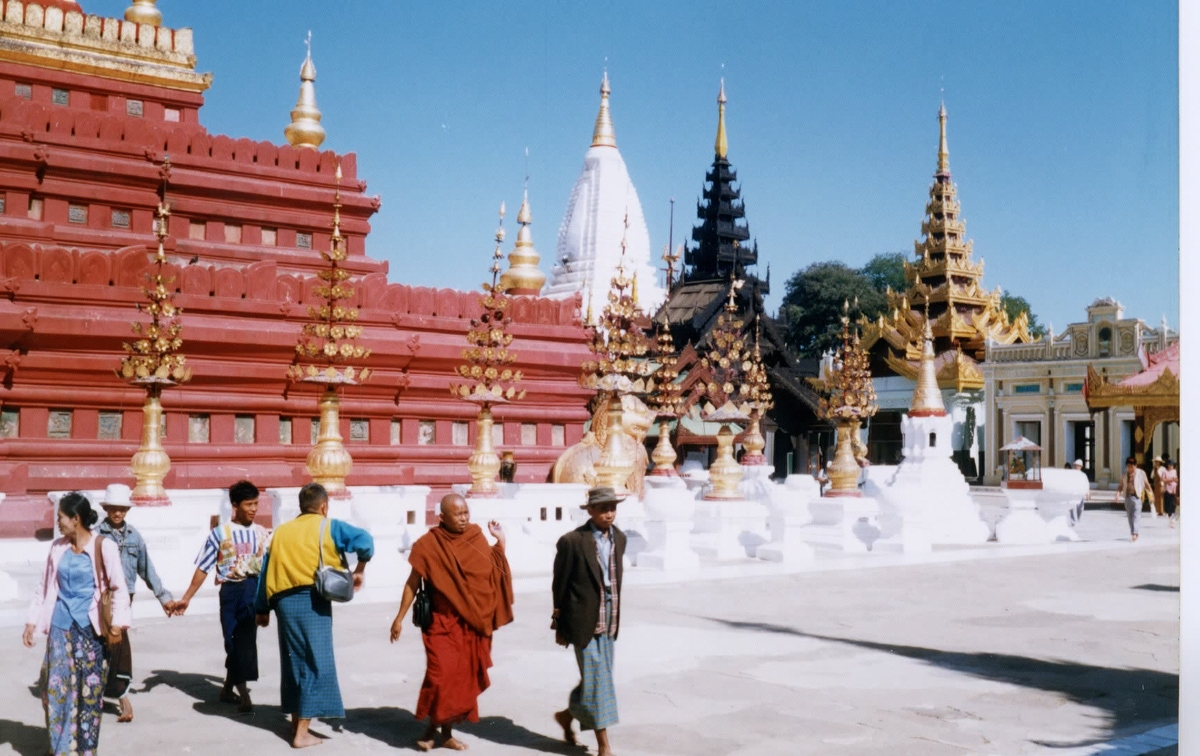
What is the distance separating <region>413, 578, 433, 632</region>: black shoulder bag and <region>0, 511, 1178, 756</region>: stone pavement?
2.09ft

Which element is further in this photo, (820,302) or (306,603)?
(820,302)

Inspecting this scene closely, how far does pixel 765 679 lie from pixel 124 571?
398 cm

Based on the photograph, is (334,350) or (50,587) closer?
(50,587)

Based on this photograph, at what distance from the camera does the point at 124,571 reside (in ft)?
22.5

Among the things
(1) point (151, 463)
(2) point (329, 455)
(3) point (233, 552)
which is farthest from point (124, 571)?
(2) point (329, 455)

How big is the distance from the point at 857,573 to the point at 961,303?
36.0 metres

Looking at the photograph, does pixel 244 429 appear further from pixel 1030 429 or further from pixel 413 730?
pixel 1030 429

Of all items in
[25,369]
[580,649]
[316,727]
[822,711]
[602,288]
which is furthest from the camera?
[602,288]

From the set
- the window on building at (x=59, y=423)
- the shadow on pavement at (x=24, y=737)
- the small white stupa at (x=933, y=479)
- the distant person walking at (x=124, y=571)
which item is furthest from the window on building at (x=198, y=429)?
the shadow on pavement at (x=24, y=737)

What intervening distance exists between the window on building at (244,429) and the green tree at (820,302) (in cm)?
4181

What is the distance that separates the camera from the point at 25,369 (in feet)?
54.2

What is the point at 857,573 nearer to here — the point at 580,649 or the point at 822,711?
the point at 822,711

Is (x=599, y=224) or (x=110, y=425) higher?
(x=599, y=224)

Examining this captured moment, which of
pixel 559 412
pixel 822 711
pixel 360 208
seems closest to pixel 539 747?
pixel 822 711
